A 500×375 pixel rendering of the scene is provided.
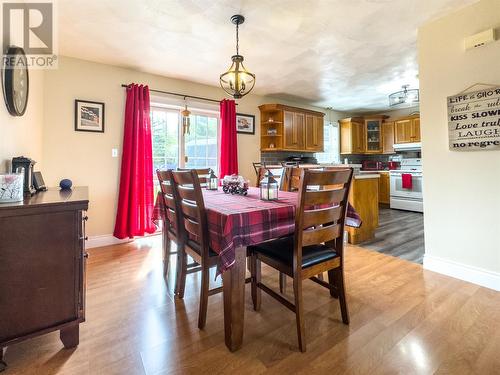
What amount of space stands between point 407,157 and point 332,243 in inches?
210

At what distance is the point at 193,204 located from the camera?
60.0 inches

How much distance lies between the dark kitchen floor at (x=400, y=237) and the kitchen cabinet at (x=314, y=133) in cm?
187

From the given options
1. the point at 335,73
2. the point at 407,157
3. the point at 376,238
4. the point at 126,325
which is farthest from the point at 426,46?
the point at 407,157

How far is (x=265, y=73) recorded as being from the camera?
11.8ft

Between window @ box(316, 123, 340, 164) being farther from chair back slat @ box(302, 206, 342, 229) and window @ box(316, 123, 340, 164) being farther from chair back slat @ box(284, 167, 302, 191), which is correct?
chair back slat @ box(302, 206, 342, 229)

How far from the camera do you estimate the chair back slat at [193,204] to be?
1416mm

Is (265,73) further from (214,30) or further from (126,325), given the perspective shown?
(126,325)

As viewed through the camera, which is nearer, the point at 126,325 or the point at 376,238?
the point at 126,325

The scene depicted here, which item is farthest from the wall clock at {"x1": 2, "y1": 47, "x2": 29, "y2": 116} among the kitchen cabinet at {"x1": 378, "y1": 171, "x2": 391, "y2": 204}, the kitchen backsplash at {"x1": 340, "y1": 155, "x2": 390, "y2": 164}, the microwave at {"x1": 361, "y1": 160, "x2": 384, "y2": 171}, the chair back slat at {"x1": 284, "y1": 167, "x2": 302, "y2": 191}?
the microwave at {"x1": 361, "y1": 160, "x2": 384, "y2": 171}

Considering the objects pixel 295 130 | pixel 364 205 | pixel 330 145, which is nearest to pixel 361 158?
pixel 330 145

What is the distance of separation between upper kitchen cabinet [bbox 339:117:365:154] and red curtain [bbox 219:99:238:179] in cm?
325

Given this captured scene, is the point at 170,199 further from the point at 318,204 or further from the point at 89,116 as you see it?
the point at 89,116

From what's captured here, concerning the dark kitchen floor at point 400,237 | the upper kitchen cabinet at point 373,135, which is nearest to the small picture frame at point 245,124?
the dark kitchen floor at point 400,237

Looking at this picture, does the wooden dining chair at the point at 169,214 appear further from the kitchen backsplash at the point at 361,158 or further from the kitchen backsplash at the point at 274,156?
the kitchen backsplash at the point at 361,158
